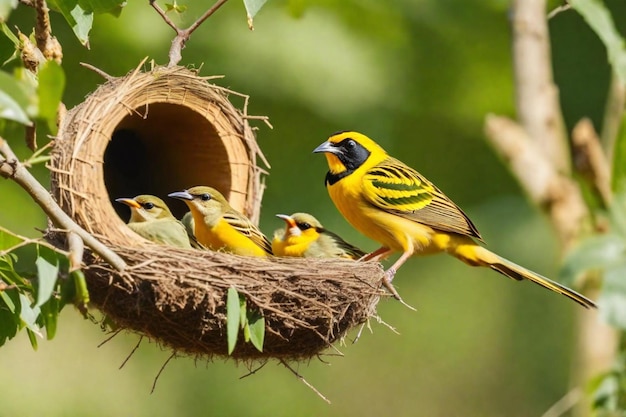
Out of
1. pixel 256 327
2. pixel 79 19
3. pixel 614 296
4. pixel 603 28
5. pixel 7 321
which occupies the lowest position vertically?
pixel 7 321

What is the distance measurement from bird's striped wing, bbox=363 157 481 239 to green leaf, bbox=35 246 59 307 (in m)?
1.86

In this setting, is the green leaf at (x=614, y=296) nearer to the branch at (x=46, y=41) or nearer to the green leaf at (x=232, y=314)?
the green leaf at (x=232, y=314)

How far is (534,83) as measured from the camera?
5332mm

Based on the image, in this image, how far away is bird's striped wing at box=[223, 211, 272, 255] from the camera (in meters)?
4.04

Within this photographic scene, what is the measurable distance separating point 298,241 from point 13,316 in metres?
1.56

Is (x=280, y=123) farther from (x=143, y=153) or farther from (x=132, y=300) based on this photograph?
(x=132, y=300)

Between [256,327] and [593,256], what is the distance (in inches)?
56.1

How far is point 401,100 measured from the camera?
Answer: 9.18 meters

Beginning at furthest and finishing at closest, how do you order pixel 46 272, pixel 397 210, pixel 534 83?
pixel 534 83, pixel 397 210, pixel 46 272

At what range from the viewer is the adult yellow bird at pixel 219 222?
159 inches

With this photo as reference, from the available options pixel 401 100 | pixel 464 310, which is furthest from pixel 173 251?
pixel 464 310

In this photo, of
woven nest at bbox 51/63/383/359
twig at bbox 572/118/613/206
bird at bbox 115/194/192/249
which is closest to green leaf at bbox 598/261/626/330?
woven nest at bbox 51/63/383/359

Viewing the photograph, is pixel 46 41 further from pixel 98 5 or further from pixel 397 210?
pixel 397 210

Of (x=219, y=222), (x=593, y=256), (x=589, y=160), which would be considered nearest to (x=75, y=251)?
(x=593, y=256)
